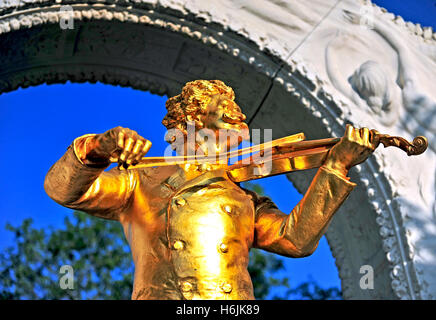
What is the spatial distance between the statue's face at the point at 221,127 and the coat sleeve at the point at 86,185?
0.31 meters

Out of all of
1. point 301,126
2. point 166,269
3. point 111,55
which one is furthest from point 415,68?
point 166,269

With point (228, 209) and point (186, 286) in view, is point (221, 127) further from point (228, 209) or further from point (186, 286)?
point (186, 286)

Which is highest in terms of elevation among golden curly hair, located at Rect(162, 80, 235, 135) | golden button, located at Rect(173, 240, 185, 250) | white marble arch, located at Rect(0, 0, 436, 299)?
white marble arch, located at Rect(0, 0, 436, 299)

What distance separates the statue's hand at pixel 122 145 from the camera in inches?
84.8

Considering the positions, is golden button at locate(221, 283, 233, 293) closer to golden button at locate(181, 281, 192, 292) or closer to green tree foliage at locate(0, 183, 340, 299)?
golden button at locate(181, 281, 192, 292)

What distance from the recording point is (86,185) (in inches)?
98.7

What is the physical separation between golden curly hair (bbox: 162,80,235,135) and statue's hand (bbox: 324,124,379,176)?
602mm

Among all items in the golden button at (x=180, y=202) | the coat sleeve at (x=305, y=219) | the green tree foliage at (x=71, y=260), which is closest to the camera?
the coat sleeve at (x=305, y=219)

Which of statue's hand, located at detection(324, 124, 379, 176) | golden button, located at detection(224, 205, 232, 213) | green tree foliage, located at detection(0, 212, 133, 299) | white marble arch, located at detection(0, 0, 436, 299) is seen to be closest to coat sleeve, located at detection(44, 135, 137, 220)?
golden button, located at detection(224, 205, 232, 213)

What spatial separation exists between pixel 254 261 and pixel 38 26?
218 inches

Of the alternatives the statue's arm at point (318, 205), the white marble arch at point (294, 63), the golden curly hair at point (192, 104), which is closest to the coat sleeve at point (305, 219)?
the statue's arm at point (318, 205)

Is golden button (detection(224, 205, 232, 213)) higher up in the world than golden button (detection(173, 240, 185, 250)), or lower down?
higher up

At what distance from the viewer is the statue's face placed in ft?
8.93

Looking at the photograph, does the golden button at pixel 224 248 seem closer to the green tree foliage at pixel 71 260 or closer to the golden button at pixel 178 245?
the golden button at pixel 178 245
